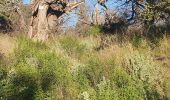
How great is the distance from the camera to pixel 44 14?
1505 cm

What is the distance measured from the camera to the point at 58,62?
788cm

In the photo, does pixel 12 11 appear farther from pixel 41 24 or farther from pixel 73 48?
pixel 73 48

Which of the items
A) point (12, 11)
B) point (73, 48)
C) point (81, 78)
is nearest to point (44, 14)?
point (73, 48)

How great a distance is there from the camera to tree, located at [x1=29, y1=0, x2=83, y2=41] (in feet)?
49.3

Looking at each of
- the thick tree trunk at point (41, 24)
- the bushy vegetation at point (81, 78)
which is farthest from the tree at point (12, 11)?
the bushy vegetation at point (81, 78)

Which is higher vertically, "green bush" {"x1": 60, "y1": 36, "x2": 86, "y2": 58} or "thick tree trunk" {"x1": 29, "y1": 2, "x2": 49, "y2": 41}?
"thick tree trunk" {"x1": 29, "y1": 2, "x2": 49, "y2": 41}

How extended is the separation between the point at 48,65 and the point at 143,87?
82.8 inches

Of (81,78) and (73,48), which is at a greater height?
(73,48)

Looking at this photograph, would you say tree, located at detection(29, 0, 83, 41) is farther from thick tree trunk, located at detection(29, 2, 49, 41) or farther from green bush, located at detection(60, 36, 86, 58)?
green bush, located at detection(60, 36, 86, 58)

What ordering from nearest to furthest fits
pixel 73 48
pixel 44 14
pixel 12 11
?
1. pixel 73 48
2. pixel 44 14
3. pixel 12 11

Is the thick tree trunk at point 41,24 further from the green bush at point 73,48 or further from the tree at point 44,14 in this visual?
the green bush at point 73,48

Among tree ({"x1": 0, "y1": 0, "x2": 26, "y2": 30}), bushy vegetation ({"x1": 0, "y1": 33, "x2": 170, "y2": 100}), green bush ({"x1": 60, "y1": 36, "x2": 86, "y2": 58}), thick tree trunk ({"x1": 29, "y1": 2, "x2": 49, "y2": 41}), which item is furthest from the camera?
tree ({"x1": 0, "y1": 0, "x2": 26, "y2": 30})

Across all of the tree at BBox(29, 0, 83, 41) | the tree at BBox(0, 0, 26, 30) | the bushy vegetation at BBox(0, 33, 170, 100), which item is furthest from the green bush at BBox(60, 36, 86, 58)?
the tree at BBox(0, 0, 26, 30)

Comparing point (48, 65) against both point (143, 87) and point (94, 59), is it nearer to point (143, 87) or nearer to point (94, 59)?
point (94, 59)
